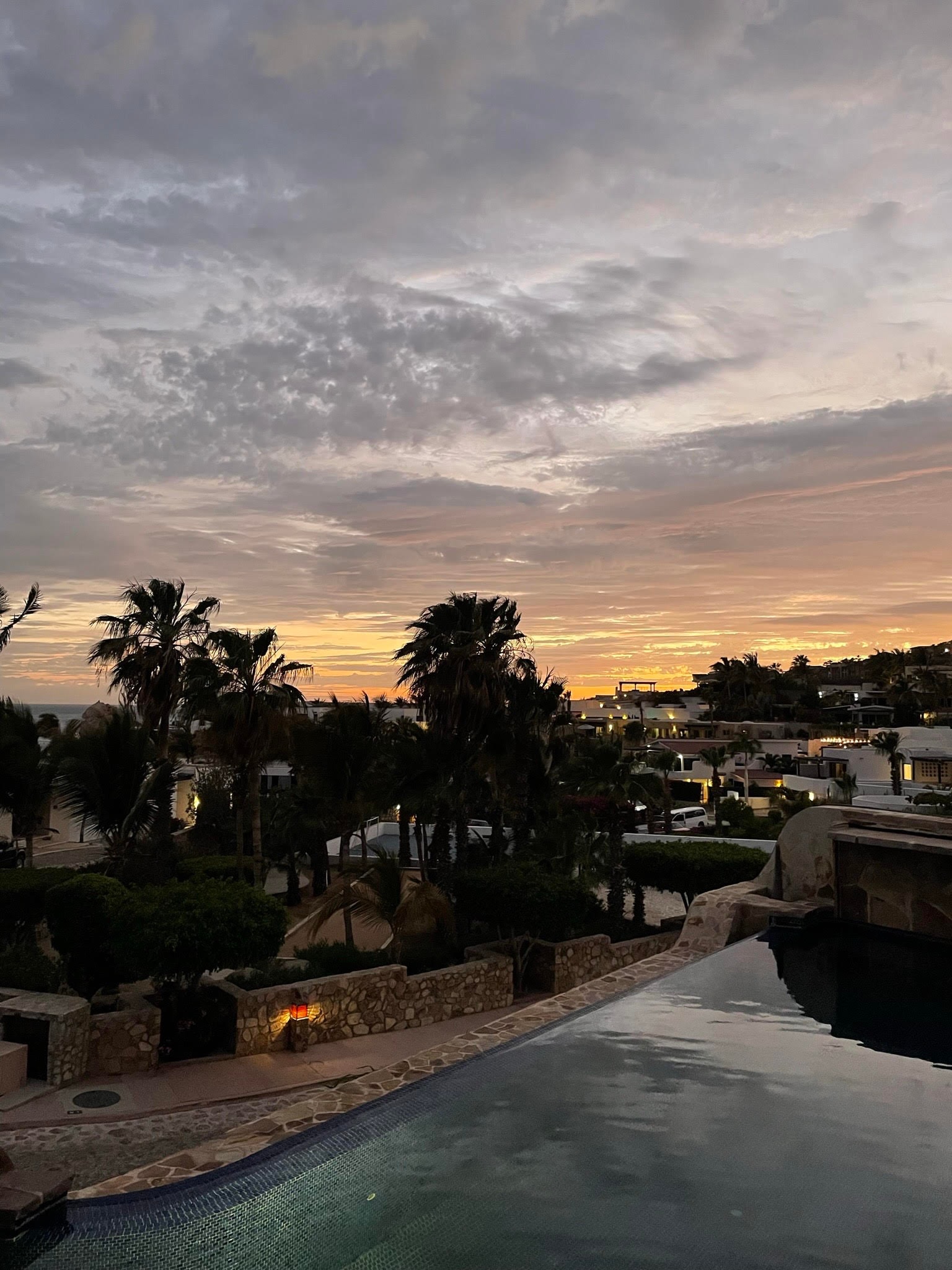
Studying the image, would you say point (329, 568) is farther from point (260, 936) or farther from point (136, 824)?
point (260, 936)

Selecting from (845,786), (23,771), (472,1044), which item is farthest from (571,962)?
(845,786)

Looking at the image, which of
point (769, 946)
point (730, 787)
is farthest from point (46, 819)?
point (730, 787)

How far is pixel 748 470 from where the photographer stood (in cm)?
2836

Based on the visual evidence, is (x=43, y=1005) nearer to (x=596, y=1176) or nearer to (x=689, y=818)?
(x=596, y=1176)

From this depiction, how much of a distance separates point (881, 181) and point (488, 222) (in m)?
8.34

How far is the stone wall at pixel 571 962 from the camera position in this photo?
677 inches

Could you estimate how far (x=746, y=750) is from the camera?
191 ft

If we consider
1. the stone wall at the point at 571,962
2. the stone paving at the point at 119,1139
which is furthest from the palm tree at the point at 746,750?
the stone paving at the point at 119,1139

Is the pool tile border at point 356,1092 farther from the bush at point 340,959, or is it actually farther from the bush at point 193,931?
the bush at point 340,959

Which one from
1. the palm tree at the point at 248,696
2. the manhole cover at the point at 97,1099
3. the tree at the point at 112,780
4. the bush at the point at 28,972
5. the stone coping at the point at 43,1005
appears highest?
the palm tree at the point at 248,696

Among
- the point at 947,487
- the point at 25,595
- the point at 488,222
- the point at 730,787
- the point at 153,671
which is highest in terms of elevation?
the point at 488,222

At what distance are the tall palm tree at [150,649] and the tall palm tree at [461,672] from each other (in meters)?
7.50

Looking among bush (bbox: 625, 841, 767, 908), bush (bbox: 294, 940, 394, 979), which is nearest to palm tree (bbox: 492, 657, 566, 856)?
bush (bbox: 625, 841, 767, 908)

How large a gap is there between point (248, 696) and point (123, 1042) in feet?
37.4
